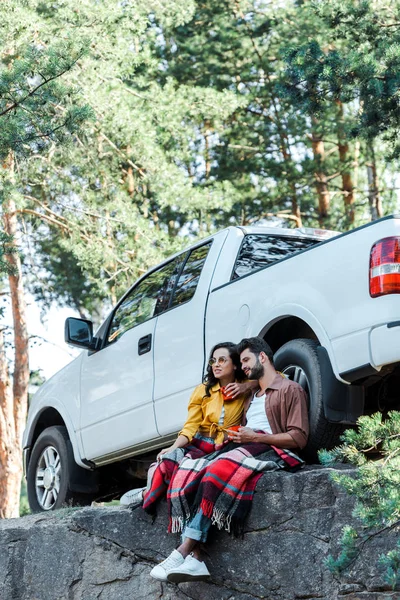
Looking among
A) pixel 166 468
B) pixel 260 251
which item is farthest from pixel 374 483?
pixel 260 251

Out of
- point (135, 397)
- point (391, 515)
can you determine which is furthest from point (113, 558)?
point (391, 515)

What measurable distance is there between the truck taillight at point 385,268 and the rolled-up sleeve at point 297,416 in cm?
80

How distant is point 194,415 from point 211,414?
12 cm

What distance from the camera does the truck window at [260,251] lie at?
7.06m

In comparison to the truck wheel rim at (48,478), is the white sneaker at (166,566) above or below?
below

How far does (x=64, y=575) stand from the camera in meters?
6.64

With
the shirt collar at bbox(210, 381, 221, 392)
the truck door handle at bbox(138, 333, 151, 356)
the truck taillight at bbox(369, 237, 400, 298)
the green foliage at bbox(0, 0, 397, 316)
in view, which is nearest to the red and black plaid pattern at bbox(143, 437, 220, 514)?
the shirt collar at bbox(210, 381, 221, 392)

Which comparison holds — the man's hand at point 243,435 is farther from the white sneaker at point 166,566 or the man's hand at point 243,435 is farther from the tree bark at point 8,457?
the tree bark at point 8,457

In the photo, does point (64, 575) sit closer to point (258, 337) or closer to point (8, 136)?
point (258, 337)

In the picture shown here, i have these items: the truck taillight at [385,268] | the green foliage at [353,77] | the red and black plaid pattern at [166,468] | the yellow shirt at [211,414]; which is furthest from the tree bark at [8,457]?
the truck taillight at [385,268]

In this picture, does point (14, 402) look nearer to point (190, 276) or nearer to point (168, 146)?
point (168, 146)

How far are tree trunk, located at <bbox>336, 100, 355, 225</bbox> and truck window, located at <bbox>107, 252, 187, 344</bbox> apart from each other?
12.9 metres

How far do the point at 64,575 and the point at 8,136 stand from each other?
376 cm

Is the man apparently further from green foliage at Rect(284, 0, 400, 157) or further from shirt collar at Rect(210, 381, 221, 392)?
green foliage at Rect(284, 0, 400, 157)
